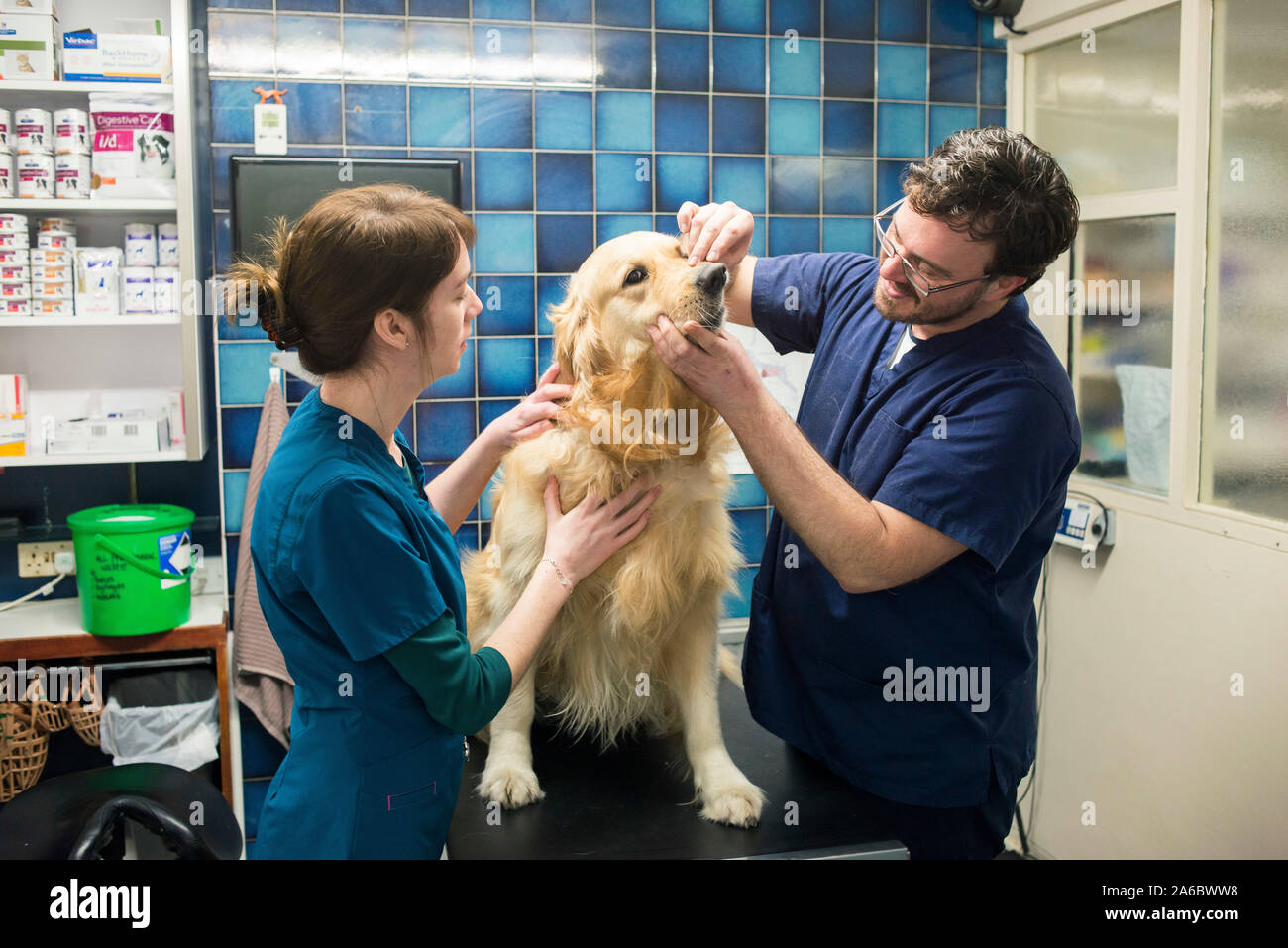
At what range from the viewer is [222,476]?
3.03 meters

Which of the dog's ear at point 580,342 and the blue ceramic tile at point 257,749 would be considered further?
the blue ceramic tile at point 257,749

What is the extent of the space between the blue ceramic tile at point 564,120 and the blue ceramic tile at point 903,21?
3.37 feet

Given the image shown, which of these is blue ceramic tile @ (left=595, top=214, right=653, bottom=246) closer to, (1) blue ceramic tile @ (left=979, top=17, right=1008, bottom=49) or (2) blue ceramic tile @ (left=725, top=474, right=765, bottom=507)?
(2) blue ceramic tile @ (left=725, top=474, right=765, bottom=507)

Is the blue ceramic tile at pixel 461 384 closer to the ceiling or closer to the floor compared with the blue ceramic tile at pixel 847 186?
closer to the floor

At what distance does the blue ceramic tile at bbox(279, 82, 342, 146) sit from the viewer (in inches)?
115

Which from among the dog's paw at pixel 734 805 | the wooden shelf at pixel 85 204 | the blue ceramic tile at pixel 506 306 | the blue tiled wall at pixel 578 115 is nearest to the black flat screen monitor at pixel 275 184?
the blue tiled wall at pixel 578 115

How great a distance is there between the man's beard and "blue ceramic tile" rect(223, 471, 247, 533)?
214 cm

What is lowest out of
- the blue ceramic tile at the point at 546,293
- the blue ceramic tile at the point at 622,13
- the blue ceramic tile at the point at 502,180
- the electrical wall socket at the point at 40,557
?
the electrical wall socket at the point at 40,557

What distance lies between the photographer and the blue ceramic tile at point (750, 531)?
3.36 m

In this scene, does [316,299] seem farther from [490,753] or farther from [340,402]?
[490,753]

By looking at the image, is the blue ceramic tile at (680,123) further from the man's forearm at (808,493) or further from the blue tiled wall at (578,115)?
the man's forearm at (808,493)

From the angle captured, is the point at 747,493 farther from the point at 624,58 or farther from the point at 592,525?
the point at 592,525

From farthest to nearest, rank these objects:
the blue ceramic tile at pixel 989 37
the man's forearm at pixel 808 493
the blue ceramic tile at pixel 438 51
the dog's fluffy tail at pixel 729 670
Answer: the blue ceramic tile at pixel 989 37
the blue ceramic tile at pixel 438 51
the dog's fluffy tail at pixel 729 670
the man's forearm at pixel 808 493

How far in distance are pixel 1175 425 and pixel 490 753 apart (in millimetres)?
2162
